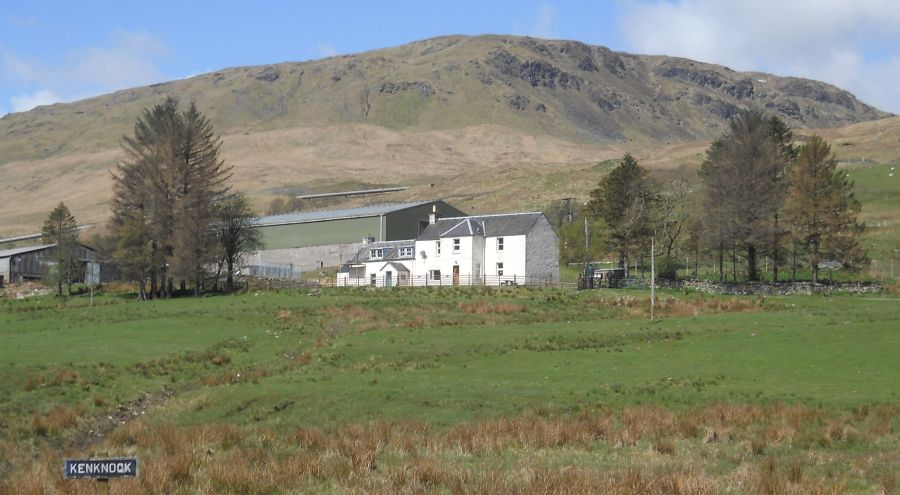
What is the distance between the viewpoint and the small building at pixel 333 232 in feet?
325

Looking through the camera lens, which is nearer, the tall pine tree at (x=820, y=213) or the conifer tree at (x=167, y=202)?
the tall pine tree at (x=820, y=213)

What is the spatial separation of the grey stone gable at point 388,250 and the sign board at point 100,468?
7394cm

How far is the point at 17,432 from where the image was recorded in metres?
23.3

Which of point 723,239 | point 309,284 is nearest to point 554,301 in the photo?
point 723,239

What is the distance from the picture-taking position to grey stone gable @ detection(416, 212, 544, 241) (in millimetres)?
80125

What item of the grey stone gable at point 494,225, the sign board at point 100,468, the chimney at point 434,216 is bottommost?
the sign board at point 100,468

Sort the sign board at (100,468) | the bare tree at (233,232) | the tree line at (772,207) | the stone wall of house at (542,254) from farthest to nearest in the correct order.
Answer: the bare tree at (233,232)
the stone wall of house at (542,254)
the tree line at (772,207)
the sign board at (100,468)

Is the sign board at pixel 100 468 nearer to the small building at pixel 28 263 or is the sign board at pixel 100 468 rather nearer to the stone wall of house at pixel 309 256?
the small building at pixel 28 263

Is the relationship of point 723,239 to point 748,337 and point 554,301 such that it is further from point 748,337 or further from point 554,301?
point 748,337

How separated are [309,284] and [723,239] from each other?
35835 mm

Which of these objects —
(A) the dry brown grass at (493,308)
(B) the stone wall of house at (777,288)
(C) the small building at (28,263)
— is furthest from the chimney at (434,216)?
(C) the small building at (28,263)

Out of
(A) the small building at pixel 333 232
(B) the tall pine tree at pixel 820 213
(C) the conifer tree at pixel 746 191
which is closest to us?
(B) the tall pine tree at pixel 820 213

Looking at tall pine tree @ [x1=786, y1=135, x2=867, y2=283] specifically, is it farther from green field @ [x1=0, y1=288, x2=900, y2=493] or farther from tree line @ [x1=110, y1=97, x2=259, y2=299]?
tree line @ [x1=110, y1=97, x2=259, y2=299]

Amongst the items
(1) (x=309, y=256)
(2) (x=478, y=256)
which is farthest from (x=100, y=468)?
(1) (x=309, y=256)
